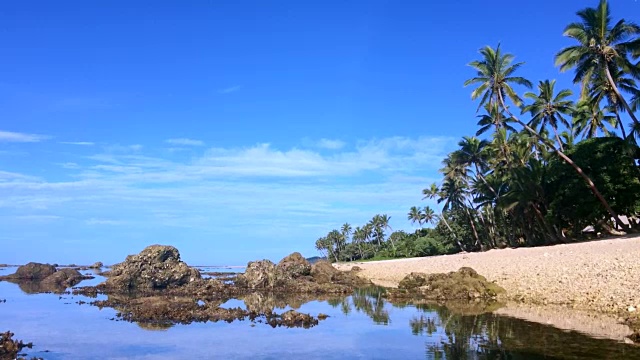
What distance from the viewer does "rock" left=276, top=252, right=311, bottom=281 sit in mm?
42844

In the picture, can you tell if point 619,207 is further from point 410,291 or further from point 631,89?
point 410,291

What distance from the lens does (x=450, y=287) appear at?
31188 millimetres

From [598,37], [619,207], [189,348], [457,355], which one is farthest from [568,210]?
[189,348]

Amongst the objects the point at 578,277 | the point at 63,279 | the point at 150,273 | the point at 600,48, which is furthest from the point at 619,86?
the point at 63,279

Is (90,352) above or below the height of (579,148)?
below

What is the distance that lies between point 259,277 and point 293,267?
499 centimetres

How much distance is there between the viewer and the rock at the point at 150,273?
130ft

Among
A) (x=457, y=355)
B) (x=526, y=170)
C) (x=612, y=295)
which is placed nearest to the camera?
(x=457, y=355)

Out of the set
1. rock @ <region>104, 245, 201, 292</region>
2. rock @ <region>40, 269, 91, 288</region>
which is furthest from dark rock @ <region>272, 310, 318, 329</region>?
rock @ <region>40, 269, 91, 288</region>

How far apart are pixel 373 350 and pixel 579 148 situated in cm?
3603

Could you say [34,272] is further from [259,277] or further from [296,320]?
[296,320]

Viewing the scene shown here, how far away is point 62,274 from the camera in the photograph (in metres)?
50.4

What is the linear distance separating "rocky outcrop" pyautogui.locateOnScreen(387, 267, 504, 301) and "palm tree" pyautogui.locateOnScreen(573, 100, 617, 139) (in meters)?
25.6

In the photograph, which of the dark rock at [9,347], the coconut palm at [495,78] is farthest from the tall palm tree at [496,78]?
the dark rock at [9,347]
